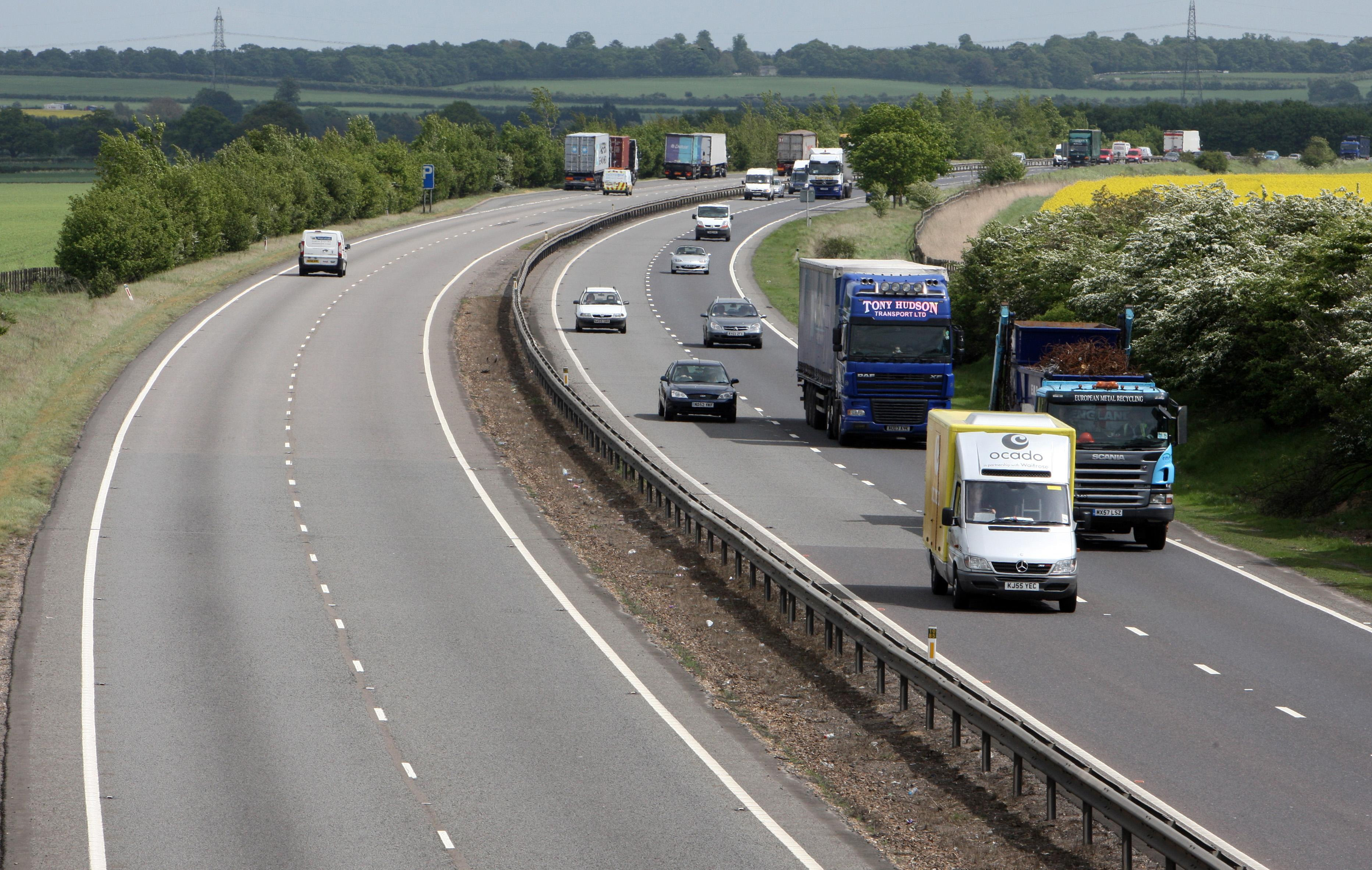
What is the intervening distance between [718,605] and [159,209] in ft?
183

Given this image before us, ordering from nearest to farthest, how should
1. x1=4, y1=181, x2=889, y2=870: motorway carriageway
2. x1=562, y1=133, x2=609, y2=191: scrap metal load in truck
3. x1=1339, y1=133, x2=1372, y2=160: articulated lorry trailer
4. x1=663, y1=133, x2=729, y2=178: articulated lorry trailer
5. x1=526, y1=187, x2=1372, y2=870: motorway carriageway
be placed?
x1=4, y1=181, x2=889, y2=870: motorway carriageway
x1=526, y1=187, x2=1372, y2=870: motorway carriageway
x1=562, y1=133, x2=609, y2=191: scrap metal load in truck
x1=663, y1=133, x2=729, y2=178: articulated lorry trailer
x1=1339, y1=133, x2=1372, y2=160: articulated lorry trailer

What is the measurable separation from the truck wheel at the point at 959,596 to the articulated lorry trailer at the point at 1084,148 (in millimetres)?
140167

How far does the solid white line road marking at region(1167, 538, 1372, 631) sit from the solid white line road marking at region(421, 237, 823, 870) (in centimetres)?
1027

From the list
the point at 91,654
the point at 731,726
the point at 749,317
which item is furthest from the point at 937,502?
A: the point at 749,317

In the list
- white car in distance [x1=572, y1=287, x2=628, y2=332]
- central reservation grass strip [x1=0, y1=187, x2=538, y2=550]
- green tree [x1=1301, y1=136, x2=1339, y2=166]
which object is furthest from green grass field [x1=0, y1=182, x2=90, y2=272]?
green tree [x1=1301, y1=136, x2=1339, y2=166]

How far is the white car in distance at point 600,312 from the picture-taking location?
58219 millimetres

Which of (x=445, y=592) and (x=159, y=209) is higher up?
(x=159, y=209)

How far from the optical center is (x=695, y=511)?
2638 centimetres

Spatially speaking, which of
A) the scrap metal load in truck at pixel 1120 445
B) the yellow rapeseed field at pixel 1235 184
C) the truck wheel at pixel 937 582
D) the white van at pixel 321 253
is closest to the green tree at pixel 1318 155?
the yellow rapeseed field at pixel 1235 184

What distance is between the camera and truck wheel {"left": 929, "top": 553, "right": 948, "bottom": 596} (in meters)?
22.8

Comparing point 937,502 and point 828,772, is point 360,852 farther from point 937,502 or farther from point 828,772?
point 937,502

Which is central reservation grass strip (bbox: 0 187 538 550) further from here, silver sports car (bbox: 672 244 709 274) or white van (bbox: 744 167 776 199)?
white van (bbox: 744 167 776 199)

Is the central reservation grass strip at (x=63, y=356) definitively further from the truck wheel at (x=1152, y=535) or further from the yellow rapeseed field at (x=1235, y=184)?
the yellow rapeseed field at (x=1235, y=184)

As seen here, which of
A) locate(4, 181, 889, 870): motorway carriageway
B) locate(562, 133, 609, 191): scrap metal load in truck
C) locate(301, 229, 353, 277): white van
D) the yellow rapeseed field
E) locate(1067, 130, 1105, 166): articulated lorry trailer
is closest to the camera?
locate(4, 181, 889, 870): motorway carriageway
